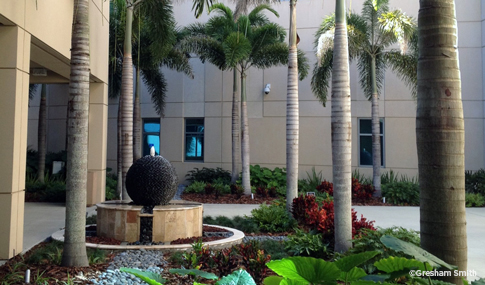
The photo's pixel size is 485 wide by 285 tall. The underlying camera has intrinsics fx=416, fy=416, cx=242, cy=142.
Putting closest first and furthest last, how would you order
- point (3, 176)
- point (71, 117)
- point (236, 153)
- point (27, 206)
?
point (71, 117)
point (3, 176)
point (27, 206)
point (236, 153)

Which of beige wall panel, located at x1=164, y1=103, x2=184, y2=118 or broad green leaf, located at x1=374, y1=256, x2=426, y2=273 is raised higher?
beige wall panel, located at x1=164, y1=103, x2=184, y2=118

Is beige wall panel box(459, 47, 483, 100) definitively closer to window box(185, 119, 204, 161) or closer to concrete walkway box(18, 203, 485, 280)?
concrete walkway box(18, 203, 485, 280)

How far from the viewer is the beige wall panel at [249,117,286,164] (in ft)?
64.9

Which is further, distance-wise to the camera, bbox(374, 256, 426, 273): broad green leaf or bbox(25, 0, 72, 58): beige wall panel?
bbox(25, 0, 72, 58): beige wall panel

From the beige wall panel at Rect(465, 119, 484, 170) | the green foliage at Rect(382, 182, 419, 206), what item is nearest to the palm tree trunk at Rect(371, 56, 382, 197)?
the green foliage at Rect(382, 182, 419, 206)

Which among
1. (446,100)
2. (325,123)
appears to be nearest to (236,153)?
(325,123)

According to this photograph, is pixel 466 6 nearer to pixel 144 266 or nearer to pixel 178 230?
pixel 178 230

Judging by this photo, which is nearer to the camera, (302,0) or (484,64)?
(484,64)

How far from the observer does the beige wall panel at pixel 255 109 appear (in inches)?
792

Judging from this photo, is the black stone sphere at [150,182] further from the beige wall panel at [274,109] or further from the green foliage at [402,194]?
the beige wall panel at [274,109]

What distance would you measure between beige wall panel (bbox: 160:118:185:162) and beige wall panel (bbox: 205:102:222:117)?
55.9 inches

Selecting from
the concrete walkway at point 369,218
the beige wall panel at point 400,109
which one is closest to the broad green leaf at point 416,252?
the concrete walkway at point 369,218

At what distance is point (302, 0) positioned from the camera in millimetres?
20406

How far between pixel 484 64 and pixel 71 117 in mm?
18327
